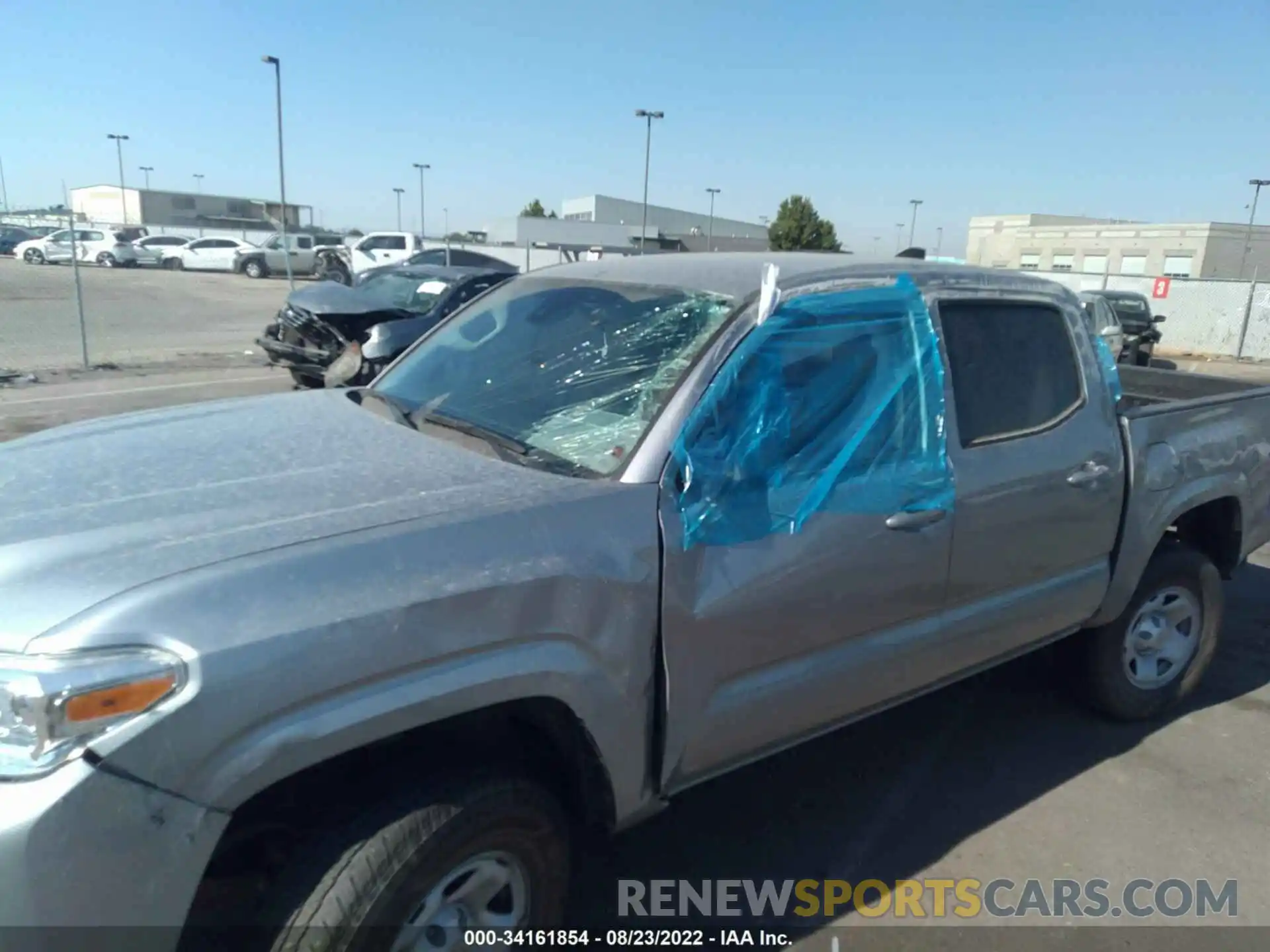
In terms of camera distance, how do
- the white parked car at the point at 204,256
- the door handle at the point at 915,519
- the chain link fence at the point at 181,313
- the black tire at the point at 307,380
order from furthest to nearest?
the white parked car at the point at 204,256, the chain link fence at the point at 181,313, the black tire at the point at 307,380, the door handle at the point at 915,519

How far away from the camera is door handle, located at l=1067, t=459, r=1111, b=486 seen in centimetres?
328

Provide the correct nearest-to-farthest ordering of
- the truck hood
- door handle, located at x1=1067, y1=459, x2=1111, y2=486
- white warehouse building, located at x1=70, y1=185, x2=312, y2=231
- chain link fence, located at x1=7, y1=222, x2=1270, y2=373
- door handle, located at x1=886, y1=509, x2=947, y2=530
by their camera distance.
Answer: the truck hood < door handle, located at x1=886, y1=509, x2=947, y2=530 < door handle, located at x1=1067, y1=459, x2=1111, y2=486 < chain link fence, located at x1=7, y1=222, x2=1270, y2=373 < white warehouse building, located at x1=70, y1=185, x2=312, y2=231

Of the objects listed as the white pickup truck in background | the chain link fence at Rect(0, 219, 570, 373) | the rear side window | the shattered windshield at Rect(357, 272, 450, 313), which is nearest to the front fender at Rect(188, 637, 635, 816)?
the rear side window

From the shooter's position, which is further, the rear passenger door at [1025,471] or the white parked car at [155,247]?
the white parked car at [155,247]

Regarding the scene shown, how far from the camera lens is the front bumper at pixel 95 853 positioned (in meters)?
1.53

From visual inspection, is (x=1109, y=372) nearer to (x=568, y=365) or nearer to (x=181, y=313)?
(x=568, y=365)

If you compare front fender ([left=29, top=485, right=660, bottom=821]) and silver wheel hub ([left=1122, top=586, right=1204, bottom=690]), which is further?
silver wheel hub ([left=1122, top=586, right=1204, bottom=690])

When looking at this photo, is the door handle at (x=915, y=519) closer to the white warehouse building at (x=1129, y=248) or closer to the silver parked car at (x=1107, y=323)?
the silver parked car at (x=1107, y=323)

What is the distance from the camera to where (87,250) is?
3653 cm

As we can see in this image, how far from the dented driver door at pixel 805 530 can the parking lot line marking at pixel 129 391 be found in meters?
10.0

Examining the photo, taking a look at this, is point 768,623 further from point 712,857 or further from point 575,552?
point 712,857

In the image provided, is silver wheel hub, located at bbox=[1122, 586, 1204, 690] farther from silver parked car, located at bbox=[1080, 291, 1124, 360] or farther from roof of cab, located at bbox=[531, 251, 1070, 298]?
silver parked car, located at bbox=[1080, 291, 1124, 360]

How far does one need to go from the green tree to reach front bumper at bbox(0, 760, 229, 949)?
173 feet

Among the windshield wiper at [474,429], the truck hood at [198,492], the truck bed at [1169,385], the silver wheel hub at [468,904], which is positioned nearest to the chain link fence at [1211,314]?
the truck bed at [1169,385]
